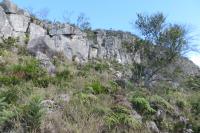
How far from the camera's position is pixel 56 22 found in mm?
32250

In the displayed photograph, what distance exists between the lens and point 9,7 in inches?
1117

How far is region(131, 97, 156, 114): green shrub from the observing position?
12484mm

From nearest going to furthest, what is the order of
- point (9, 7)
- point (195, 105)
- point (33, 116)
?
point (33, 116) → point (195, 105) → point (9, 7)

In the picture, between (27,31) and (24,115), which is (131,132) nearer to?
(24,115)

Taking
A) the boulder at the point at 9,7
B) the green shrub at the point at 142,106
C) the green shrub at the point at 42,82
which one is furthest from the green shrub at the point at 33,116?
the boulder at the point at 9,7

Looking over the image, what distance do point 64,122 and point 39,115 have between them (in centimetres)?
66

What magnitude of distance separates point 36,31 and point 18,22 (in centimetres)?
145

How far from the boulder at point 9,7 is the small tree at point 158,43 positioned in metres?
8.12

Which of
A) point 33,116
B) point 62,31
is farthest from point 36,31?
point 33,116

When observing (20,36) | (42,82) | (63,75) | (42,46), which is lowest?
(42,82)

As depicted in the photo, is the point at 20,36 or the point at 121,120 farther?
the point at 20,36

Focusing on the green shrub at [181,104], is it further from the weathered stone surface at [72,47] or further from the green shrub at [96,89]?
the weathered stone surface at [72,47]

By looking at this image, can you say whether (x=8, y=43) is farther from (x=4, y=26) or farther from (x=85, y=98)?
(x=85, y=98)

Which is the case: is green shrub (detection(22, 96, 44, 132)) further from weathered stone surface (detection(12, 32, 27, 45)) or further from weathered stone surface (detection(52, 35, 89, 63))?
weathered stone surface (detection(12, 32, 27, 45))
